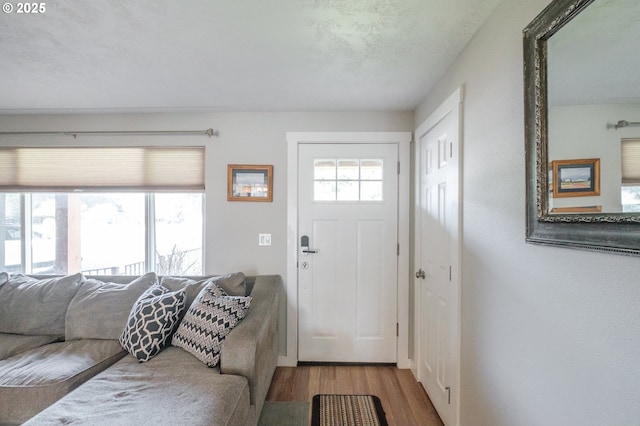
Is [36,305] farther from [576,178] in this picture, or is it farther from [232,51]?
[576,178]

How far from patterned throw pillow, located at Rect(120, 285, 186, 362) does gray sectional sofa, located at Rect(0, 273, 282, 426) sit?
0.17 ft

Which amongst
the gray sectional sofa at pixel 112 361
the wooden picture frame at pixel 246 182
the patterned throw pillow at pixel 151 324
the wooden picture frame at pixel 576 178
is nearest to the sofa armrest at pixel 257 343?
the gray sectional sofa at pixel 112 361

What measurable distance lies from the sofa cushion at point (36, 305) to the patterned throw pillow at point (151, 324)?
69cm

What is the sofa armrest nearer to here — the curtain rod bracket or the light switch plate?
the light switch plate

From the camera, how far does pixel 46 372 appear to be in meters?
1.51

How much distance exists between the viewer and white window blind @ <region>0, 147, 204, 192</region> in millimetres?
2541

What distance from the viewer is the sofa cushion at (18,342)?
1.75 m

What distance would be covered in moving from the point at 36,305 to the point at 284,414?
2.08 metres

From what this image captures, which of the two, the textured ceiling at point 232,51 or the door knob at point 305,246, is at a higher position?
the textured ceiling at point 232,51

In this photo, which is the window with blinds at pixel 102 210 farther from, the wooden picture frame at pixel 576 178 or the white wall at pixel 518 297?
the wooden picture frame at pixel 576 178

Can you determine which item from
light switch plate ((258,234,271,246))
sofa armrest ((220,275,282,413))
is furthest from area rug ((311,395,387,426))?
light switch plate ((258,234,271,246))

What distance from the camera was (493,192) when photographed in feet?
4.12

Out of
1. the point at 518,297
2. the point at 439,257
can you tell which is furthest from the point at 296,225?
the point at 518,297

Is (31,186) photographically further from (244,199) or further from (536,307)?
(536,307)
